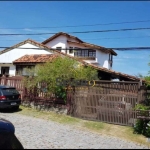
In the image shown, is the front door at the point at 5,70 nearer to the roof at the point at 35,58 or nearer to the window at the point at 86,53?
the roof at the point at 35,58

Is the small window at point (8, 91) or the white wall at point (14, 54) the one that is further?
the white wall at point (14, 54)

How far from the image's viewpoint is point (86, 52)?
29.3 metres

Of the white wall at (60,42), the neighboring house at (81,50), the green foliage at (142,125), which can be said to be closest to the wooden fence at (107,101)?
the green foliage at (142,125)

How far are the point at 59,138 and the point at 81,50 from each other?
72.8 feet

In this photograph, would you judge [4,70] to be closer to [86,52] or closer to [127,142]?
[86,52]

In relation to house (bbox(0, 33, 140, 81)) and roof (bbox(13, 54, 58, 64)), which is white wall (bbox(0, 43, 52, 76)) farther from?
roof (bbox(13, 54, 58, 64))

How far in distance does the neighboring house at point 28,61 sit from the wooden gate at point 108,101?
343 inches

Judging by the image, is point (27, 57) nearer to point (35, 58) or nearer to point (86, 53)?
point (35, 58)

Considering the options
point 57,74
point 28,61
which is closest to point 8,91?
point 57,74

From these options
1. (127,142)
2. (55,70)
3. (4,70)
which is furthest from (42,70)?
(4,70)

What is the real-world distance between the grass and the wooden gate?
399 millimetres

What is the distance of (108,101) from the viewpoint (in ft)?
34.9

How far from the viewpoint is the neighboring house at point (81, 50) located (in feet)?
95.2

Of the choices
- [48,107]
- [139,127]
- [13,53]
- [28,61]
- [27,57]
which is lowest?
[139,127]
